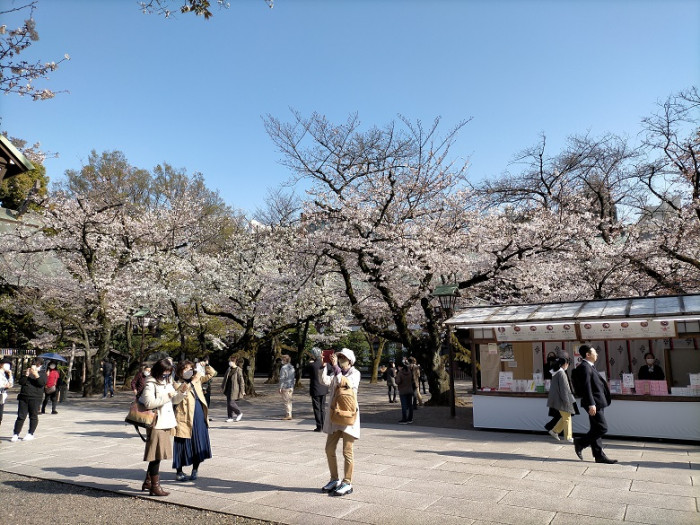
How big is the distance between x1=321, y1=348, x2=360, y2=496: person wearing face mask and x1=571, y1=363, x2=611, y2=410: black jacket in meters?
3.72

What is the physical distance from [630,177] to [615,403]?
43.6 feet

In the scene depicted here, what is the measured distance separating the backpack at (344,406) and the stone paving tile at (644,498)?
109 inches

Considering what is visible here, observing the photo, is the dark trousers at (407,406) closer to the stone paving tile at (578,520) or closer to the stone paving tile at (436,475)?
the stone paving tile at (436,475)

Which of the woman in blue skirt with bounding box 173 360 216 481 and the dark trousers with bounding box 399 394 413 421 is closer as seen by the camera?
the woman in blue skirt with bounding box 173 360 216 481

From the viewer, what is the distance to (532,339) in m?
11.4

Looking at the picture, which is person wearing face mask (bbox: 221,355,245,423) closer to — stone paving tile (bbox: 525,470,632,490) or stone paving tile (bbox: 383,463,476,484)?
stone paving tile (bbox: 383,463,476,484)

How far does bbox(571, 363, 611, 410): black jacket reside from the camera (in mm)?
7469

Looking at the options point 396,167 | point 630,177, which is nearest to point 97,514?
point 396,167

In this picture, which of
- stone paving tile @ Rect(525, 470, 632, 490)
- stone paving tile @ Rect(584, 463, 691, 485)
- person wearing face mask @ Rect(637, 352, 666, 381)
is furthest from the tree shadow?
person wearing face mask @ Rect(637, 352, 666, 381)

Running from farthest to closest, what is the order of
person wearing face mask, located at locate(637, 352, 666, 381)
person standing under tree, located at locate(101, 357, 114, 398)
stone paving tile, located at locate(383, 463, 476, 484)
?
person standing under tree, located at locate(101, 357, 114, 398)
person wearing face mask, located at locate(637, 352, 666, 381)
stone paving tile, located at locate(383, 463, 476, 484)

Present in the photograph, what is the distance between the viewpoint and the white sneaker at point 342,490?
5.98 metres

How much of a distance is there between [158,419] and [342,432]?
223 centimetres

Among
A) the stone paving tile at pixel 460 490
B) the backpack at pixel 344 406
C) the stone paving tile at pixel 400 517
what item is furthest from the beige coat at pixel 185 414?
the stone paving tile at pixel 460 490

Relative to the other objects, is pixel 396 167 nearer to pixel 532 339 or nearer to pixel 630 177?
pixel 532 339
